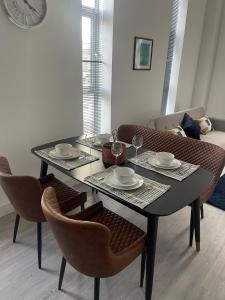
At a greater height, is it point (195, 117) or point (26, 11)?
point (26, 11)

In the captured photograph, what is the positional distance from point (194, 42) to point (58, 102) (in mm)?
2982

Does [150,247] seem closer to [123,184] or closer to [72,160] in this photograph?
[123,184]

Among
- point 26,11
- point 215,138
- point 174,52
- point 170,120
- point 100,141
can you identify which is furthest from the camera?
point 174,52

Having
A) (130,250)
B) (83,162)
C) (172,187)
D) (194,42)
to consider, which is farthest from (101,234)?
(194,42)

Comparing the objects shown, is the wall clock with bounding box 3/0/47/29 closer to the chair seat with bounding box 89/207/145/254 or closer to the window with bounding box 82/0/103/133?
the window with bounding box 82/0/103/133

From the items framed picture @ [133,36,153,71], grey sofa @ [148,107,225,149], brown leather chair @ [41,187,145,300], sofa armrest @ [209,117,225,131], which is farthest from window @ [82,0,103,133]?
sofa armrest @ [209,117,225,131]

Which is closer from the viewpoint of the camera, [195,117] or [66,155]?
[66,155]

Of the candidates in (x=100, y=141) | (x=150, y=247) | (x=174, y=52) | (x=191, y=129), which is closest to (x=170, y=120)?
(x=191, y=129)

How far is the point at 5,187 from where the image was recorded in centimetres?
132

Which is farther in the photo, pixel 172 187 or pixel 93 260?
pixel 172 187

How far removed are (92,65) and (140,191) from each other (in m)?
1.91

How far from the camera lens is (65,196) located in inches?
65.2

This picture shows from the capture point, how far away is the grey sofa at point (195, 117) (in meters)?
3.03

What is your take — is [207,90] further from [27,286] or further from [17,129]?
[27,286]
